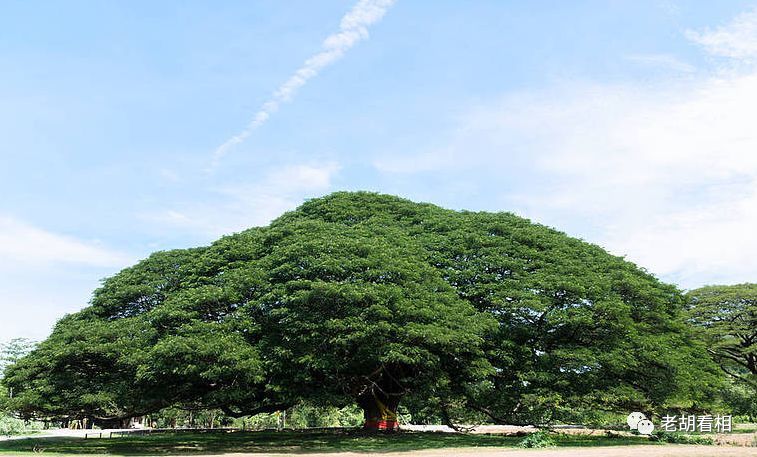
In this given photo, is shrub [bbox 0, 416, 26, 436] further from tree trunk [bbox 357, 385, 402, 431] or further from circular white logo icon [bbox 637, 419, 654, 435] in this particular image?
circular white logo icon [bbox 637, 419, 654, 435]

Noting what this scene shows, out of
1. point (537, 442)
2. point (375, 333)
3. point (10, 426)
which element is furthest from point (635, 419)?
point (10, 426)

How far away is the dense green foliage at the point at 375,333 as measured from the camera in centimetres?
2116

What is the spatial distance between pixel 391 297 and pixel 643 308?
1336 centimetres

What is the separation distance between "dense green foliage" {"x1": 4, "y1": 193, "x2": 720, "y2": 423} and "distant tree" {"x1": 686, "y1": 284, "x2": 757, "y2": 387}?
496 inches

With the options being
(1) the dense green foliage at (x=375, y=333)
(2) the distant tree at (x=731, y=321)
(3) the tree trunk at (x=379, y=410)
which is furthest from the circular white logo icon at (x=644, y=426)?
(2) the distant tree at (x=731, y=321)

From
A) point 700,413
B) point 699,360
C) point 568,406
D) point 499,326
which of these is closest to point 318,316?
point 499,326

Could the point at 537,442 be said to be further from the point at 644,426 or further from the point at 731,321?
the point at 731,321

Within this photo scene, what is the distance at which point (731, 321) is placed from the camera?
40.4 meters

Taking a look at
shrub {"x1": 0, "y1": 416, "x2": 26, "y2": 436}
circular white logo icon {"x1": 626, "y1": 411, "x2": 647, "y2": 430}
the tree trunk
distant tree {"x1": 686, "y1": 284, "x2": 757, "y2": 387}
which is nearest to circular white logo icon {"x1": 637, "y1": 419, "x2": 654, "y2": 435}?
circular white logo icon {"x1": 626, "y1": 411, "x2": 647, "y2": 430}

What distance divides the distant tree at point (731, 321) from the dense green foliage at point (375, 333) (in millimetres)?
A: 12595

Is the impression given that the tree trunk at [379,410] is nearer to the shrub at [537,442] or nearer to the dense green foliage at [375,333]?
the dense green foliage at [375,333]

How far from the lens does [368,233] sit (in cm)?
2623

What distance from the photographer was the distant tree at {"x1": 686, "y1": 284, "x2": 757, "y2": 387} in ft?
130

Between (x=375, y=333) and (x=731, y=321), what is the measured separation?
31215mm
